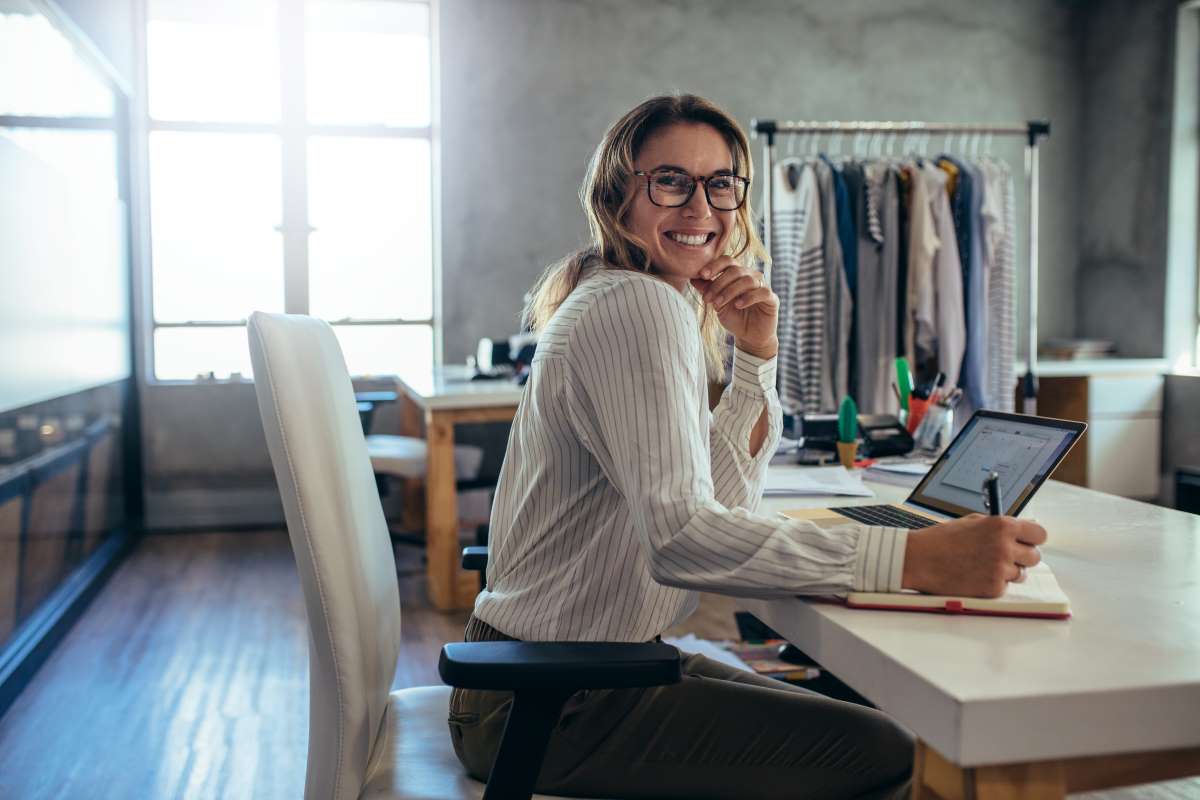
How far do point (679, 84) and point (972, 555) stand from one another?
193 inches

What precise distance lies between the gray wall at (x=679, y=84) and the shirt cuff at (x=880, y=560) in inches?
180

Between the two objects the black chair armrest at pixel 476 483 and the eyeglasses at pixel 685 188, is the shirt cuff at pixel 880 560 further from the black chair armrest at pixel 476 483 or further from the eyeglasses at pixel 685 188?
the black chair armrest at pixel 476 483

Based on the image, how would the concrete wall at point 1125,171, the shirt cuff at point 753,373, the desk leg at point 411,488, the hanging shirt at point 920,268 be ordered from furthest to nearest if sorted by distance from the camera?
the concrete wall at point 1125,171 → the desk leg at point 411,488 → the hanging shirt at point 920,268 → the shirt cuff at point 753,373

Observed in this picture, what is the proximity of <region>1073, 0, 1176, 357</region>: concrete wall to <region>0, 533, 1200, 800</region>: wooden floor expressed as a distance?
317 cm

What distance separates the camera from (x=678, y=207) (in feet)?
4.51

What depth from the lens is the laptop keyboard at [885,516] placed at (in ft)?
4.65

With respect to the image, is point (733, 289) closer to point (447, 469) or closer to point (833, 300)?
point (447, 469)

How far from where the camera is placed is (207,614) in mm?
3604

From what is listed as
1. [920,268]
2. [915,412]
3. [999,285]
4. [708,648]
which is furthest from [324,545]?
[999,285]

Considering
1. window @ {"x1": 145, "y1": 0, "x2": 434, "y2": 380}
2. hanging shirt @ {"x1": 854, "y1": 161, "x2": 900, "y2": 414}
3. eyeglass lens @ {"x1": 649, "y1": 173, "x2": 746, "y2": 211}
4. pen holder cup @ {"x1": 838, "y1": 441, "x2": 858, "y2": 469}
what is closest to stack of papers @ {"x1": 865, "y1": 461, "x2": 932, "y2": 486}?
pen holder cup @ {"x1": 838, "y1": 441, "x2": 858, "y2": 469}

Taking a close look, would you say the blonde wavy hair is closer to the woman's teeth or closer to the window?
the woman's teeth

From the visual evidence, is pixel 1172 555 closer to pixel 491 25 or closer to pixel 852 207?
pixel 852 207

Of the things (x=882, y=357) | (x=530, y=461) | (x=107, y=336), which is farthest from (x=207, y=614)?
(x=530, y=461)

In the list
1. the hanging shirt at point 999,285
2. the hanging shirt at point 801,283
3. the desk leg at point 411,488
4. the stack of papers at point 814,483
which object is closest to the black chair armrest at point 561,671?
the stack of papers at point 814,483
